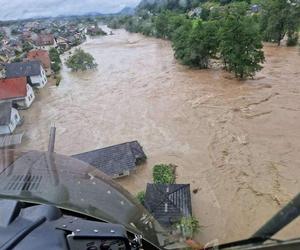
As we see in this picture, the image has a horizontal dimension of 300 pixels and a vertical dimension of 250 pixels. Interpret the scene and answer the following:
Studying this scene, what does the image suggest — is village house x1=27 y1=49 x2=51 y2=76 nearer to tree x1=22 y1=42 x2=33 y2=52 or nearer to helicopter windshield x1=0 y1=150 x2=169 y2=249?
tree x1=22 y1=42 x2=33 y2=52

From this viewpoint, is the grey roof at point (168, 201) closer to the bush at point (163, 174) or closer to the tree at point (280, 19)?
the bush at point (163, 174)

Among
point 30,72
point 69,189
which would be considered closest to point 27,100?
point 30,72

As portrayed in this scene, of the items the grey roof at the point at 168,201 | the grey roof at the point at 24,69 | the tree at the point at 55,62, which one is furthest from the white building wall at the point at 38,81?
the grey roof at the point at 168,201

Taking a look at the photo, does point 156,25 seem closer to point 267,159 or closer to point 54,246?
point 267,159

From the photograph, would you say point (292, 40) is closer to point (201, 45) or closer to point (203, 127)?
point (201, 45)

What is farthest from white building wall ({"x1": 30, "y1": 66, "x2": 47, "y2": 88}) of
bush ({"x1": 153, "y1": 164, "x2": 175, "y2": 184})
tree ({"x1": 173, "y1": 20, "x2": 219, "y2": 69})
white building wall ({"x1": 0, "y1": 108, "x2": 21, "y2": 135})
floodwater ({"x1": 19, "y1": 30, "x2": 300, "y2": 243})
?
bush ({"x1": 153, "y1": 164, "x2": 175, "y2": 184})
